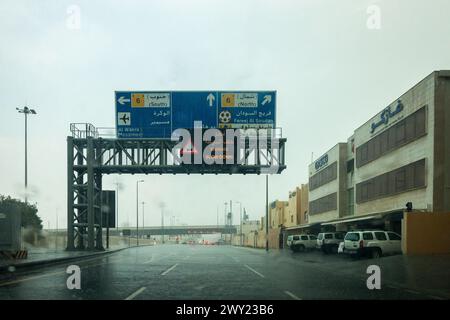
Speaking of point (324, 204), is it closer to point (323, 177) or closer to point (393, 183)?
point (323, 177)

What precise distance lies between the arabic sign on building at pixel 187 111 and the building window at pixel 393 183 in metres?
9.68

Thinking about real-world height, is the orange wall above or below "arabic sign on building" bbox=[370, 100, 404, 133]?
below

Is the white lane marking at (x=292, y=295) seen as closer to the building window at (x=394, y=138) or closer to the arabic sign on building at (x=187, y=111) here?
the arabic sign on building at (x=187, y=111)

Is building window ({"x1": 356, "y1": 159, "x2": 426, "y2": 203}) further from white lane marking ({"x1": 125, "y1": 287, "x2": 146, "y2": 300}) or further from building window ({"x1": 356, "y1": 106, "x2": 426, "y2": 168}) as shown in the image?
white lane marking ({"x1": 125, "y1": 287, "x2": 146, "y2": 300})

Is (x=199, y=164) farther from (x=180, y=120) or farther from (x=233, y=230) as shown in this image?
(x=233, y=230)

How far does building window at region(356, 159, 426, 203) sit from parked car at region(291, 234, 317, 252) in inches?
219

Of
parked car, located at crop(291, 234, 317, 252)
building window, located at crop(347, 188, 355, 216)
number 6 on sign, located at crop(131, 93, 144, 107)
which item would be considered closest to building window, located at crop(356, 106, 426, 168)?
building window, located at crop(347, 188, 355, 216)

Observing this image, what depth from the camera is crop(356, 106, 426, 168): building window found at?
33.4m

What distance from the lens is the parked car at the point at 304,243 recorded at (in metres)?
48.5

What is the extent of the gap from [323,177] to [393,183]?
23.8 metres

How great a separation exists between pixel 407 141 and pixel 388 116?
444cm

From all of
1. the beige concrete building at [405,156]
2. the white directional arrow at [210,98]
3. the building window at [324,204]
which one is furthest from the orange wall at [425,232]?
the building window at [324,204]

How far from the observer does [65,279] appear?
17.5 metres
